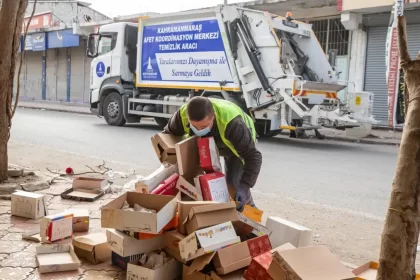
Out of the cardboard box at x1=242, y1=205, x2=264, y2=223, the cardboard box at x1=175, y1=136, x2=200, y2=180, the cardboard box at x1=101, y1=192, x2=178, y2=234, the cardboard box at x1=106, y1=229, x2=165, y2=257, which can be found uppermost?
the cardboard box at x1=175, y1=136, x2=200, y2=180

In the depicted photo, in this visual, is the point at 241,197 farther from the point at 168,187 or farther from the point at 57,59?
the point at 57,59

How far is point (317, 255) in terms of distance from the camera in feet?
9.27

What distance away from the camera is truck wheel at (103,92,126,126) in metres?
13.9

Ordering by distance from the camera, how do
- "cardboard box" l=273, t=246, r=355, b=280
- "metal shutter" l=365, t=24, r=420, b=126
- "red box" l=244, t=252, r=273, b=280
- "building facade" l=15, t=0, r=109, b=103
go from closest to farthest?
"cardboard box" l=273, t=246, r=355, b=280, "red box" l=244, t=252, r=273, b=280, "metal shutter" l=365, t=24, r=420, b=126, "building facade" l=15, t=0, r=109, b=103

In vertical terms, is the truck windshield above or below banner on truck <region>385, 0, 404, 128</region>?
above

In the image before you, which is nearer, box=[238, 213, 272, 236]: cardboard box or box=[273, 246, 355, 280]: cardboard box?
box=[273, 246, 355, 280]: cardboard box

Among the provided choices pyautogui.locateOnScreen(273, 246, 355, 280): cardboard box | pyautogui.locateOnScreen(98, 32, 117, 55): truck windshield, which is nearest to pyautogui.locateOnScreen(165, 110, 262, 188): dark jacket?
pyautogui.locateOnScreen(273, 246, 355, 280): cardboard box

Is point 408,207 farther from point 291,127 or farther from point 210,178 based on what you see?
point 291,127

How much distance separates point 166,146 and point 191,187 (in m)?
0.50

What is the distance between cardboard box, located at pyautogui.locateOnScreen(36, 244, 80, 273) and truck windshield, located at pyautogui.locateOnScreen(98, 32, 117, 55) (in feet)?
35.8

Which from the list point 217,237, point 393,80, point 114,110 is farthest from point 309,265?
point 114,110

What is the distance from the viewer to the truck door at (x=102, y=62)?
13781mm

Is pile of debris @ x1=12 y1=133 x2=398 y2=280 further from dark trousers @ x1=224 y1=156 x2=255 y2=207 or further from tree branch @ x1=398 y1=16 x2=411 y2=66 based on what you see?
tree branch @ x1=398 y1=16 x2=411 y2=66

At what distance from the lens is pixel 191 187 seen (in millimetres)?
3615
